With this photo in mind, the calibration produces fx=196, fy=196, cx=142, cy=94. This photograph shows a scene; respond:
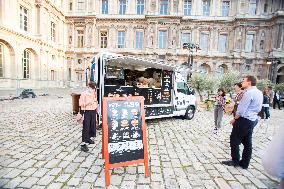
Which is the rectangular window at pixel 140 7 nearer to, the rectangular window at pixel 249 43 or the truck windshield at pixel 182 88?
the rectangular window at pixel 249 43

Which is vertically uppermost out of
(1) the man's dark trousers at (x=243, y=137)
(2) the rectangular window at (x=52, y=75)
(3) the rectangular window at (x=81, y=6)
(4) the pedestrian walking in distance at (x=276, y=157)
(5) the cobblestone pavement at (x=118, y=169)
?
(3) the rectangular window at (x=81, y=6)

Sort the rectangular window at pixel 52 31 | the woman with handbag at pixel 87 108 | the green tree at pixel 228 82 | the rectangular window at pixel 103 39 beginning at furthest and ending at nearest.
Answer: the rectangular window at pixel 103 39 → the rectangular window at pixel 52 31 → the green tree at pixel 228 82 → the woman with handbag at pixel 87 108

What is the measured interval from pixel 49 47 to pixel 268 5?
37.3m

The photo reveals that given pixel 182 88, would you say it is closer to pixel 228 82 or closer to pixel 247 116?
pixel 247 116

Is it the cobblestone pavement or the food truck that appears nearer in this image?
the cobblestone pavement

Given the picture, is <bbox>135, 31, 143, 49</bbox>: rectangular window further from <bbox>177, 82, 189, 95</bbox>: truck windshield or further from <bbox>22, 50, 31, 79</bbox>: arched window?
<bbox>177, 82, 189, 95</bbox>: truck windshield

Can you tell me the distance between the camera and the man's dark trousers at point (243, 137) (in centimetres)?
429

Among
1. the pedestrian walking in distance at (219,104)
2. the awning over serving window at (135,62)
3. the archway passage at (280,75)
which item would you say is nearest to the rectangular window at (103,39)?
the awning over serving window at (135,62)

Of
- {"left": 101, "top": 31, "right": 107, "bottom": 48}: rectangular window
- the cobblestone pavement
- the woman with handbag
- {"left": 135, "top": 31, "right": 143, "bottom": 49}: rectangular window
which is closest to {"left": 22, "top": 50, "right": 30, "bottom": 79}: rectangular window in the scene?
{"left": 101, "top": 31, "right": 107, "bottom": 48}: rectangular window

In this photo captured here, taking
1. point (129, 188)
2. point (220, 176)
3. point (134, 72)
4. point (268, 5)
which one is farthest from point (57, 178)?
point (268, 5)

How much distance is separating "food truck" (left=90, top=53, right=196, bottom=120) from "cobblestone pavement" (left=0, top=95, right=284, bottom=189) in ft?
6.46

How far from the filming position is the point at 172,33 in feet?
112

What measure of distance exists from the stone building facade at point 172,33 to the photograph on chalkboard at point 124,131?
29773 millimetres

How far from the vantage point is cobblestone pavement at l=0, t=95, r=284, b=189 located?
3793mm
